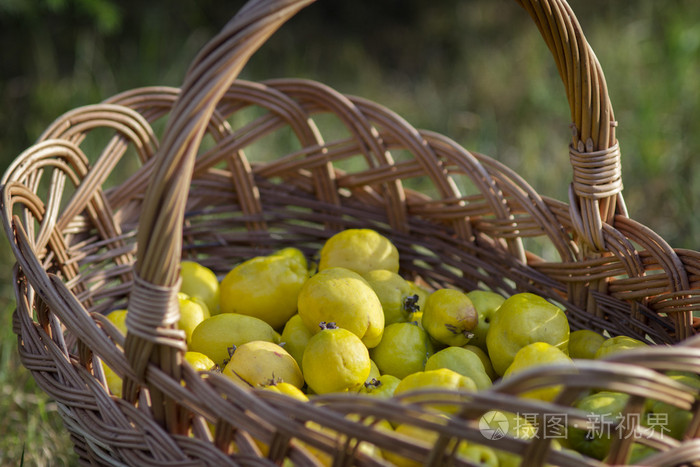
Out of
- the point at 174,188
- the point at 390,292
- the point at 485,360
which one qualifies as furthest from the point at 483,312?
the point at 174,188

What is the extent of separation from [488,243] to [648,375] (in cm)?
89

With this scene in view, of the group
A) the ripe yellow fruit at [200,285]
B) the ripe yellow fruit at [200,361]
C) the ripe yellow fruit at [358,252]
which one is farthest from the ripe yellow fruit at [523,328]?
the ripe yellow fruit at [200,285]

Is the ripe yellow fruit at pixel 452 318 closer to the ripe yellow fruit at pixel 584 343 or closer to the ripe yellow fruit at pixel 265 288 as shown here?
the ripe yellow fruit at pixel 584 343

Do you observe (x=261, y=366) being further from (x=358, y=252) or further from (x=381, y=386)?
(x=358, y=252)

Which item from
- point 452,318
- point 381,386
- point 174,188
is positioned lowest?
point 381,386

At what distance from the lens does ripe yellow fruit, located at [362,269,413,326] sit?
1.49 metres

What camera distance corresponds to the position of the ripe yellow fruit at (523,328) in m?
1.28

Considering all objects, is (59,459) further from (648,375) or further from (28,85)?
(28,85)

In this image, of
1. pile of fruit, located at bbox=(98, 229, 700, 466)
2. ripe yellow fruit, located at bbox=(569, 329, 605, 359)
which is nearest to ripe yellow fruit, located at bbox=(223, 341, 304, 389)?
pile of fruit, located at bbox=(98, 229, 700, 466)

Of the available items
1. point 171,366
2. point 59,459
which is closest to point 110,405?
point 171,366

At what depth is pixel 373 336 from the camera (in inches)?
53.1

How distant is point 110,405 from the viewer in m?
1.06

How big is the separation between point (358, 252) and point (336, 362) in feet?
1.47

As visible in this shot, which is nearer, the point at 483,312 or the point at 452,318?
the point at 452,318
